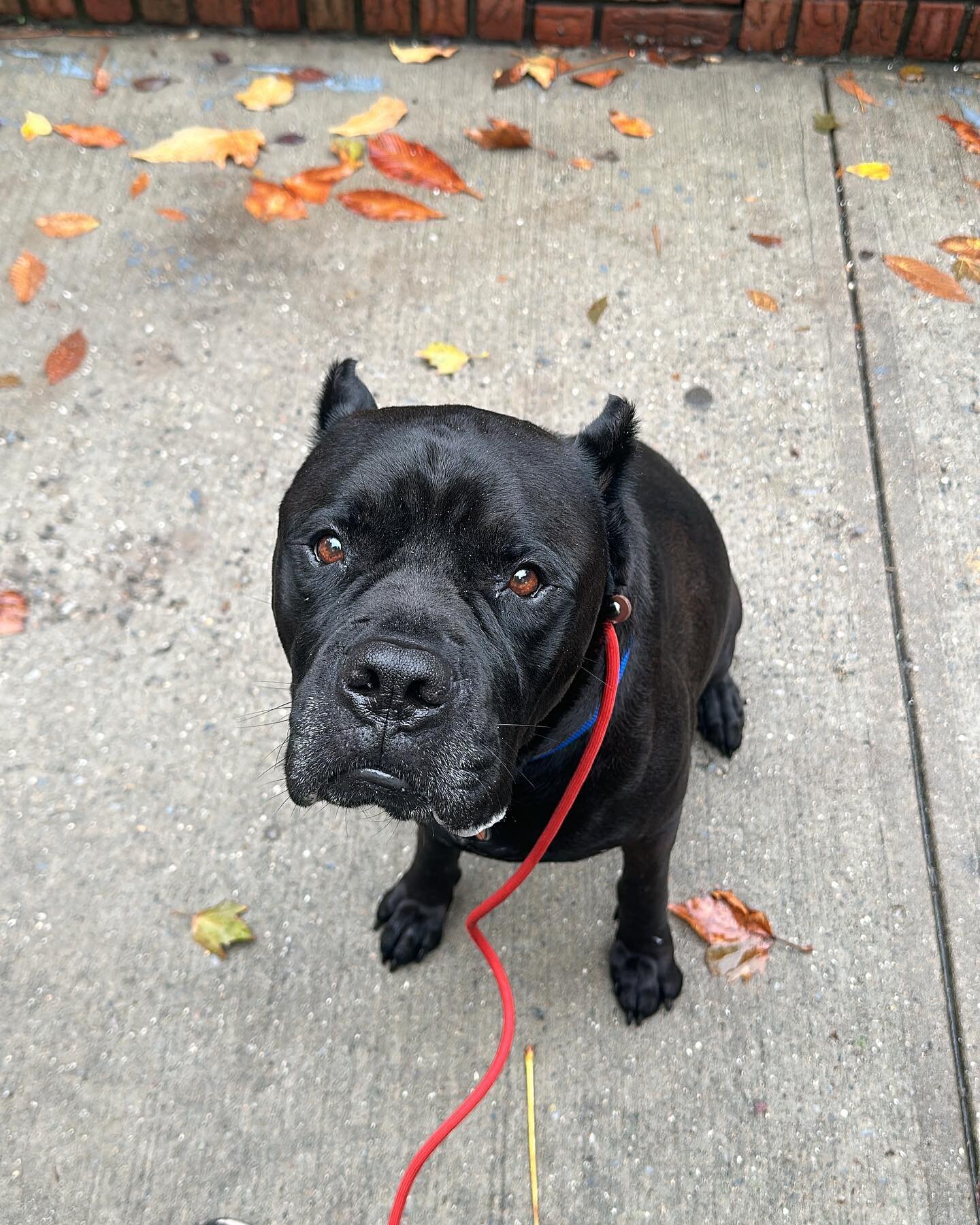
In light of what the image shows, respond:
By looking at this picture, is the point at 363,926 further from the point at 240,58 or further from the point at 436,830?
the point at 240,58

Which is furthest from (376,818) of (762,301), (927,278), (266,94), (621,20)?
(621,20)

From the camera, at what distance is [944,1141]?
8.66 feet

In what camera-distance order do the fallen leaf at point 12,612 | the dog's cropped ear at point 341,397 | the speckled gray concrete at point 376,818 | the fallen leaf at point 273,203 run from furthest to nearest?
the fallen leaf at point 273,203 → the fallen leaf at point 12,612 → the speckled gray concrete at point 376,818 → the dog's cropped ear at point 341,397

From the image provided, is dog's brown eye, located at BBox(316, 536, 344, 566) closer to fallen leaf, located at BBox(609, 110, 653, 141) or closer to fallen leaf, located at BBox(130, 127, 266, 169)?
fallen leaf, located at BBox(130, 127, 266, 169)

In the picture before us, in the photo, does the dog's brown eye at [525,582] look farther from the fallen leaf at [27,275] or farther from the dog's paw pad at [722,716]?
the fallen leaf at [27,275]

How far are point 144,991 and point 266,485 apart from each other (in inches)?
65.4

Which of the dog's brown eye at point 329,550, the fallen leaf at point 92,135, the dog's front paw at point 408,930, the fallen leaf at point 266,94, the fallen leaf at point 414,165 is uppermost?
the dog's brown eye at point 329,550

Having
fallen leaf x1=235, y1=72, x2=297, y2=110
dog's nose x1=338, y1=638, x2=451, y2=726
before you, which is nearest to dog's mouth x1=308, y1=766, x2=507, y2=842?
dog's nose x1=338, y1=638, x2=451, y2=726

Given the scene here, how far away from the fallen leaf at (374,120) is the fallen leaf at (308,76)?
0.31m

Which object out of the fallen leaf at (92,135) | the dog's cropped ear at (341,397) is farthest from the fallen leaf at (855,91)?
the dog's cropped ear at (341,397)

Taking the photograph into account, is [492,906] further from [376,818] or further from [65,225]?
[65,225]

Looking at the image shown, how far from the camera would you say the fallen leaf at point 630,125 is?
4742 millimetres

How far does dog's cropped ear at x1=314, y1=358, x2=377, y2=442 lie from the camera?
2.53 meters

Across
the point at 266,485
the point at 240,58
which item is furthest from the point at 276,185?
the point at 266,485
